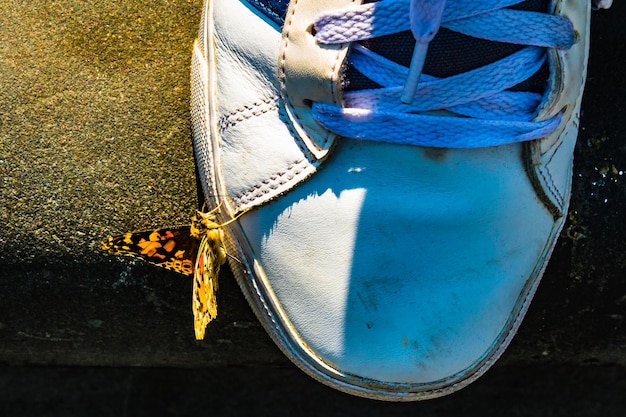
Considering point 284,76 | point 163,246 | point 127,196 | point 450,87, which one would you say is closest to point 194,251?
point 163,246

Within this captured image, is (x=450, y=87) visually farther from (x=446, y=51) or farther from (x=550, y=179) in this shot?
(x=550, y=179)

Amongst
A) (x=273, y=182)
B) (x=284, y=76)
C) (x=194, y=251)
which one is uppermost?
(x=284, y=76)

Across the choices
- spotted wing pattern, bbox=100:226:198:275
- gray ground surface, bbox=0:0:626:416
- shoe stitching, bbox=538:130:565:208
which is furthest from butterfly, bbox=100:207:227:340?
shoe stitching, bbox=538:130:565:208

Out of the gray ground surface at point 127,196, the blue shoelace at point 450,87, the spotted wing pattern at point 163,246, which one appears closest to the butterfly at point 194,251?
the spotted wing pattern at point 163,246

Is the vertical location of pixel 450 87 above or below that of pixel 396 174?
above

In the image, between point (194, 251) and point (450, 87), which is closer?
point (450, 87)

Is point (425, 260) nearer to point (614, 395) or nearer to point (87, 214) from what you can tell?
point (87, 214)

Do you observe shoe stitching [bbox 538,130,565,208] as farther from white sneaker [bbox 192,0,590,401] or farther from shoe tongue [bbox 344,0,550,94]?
shoe tongue [bbox 344,0,550,94]

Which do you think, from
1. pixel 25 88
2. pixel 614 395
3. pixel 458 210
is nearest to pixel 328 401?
pixel 614 395
